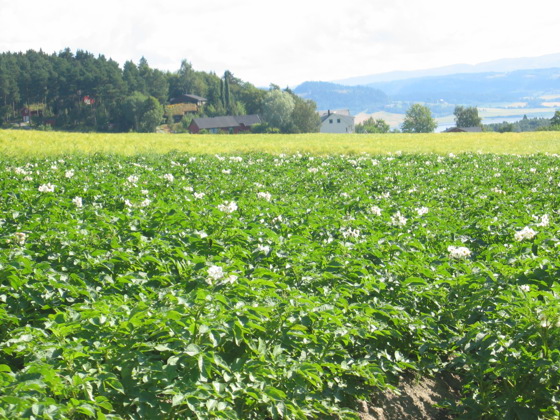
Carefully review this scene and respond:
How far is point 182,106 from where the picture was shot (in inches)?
5118

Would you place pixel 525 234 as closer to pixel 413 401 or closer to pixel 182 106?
pixel 413 401

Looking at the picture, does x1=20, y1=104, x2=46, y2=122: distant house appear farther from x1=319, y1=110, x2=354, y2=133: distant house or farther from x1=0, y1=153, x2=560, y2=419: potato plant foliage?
x1=0, y1=153, x2=560, y2=419: potato plant foliage

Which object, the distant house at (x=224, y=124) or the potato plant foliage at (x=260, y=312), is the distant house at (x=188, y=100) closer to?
the distant house at (x=224, y=124)

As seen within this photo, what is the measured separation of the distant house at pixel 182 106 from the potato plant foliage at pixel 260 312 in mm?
116315

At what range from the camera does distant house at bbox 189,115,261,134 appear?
370ft

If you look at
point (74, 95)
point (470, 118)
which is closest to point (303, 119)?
point (74, 95)

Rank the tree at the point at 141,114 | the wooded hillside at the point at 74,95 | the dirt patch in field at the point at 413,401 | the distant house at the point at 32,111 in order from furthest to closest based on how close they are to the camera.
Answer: the distant house at the point at 32,111 → the wooded hillside at the point at 74,95 → the tree at the point at 141,114 → the dirt patch in field at the point at 413,401

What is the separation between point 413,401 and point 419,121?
15409 centimetres

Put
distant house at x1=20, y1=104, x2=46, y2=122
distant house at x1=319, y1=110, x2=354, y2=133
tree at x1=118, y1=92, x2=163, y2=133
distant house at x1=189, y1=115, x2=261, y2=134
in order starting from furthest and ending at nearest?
distant house at x1=319, y1=110, x2=354, y2=133 < distant house at x1=189, y1=115, x2=261, y2=134 < distant house at x1=20, y1=104, x2=46, y2=122 < tree at x1=118, y1=92, x2=163, y2=133

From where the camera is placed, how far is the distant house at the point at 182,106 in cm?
12534

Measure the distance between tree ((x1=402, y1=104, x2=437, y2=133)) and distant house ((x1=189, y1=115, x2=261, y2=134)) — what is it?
57.3 meters

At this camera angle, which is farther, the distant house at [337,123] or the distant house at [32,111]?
the distant house at [337,123]

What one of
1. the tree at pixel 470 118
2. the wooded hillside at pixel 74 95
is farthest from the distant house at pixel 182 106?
the tree at pixel 470 118

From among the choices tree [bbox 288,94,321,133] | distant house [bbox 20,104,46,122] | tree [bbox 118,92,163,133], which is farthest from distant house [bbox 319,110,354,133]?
distant house [bbox 20,104,46,122]
